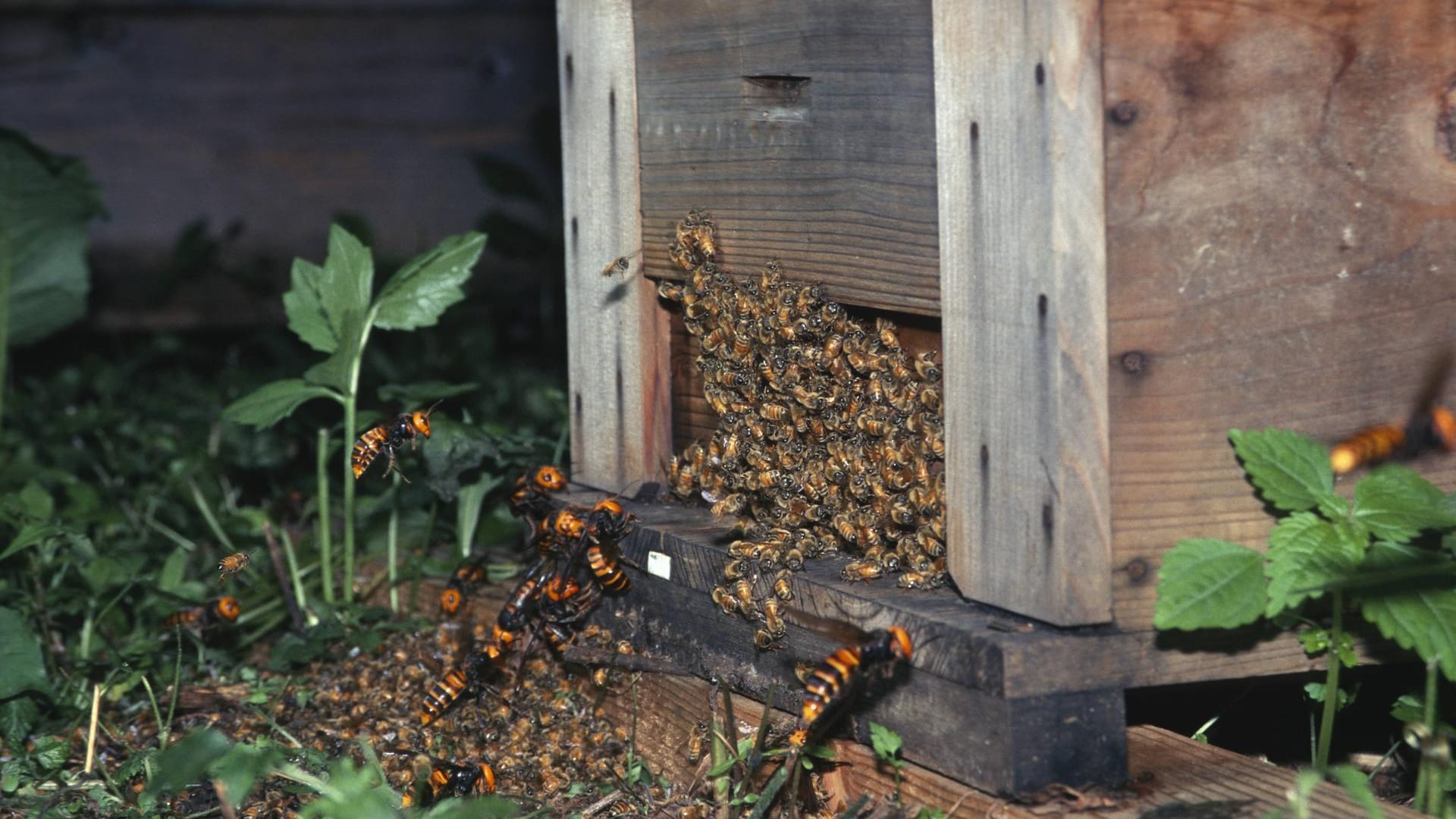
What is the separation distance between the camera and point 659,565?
2791 millimetres

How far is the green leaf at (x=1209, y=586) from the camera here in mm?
2025

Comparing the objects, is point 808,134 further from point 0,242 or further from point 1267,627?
point 0,242

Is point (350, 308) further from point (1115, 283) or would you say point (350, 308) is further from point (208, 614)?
point (1115, 283)

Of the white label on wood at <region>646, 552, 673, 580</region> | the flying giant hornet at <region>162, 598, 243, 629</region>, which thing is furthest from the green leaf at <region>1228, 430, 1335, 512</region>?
the flying giant hornet at <region>162, 598, 243, 629</region>

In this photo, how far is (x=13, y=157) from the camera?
4.69 m

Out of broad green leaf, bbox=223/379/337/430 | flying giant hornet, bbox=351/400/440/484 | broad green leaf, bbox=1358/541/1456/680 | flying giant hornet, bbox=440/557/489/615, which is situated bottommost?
flying giant hornet, bbox=440/557/489/615

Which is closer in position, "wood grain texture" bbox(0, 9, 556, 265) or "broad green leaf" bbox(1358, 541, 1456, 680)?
"broad green leaf" bbox(1358, 541, 1456, 680)

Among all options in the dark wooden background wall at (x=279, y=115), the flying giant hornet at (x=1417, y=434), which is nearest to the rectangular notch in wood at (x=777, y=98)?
the flying giant hornet at (x=1417, y=434)

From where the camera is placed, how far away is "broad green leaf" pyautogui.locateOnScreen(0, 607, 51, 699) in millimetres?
2926

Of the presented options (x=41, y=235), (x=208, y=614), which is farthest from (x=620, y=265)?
(x=41, y=235)

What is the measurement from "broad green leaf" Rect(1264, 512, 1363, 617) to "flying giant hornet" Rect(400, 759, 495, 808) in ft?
4.20

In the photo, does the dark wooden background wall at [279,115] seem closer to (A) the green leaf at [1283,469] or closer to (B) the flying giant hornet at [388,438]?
(B) the flying giant hornet at [388,438]

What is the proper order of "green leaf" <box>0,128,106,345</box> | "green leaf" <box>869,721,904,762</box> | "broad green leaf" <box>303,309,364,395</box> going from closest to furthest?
"green leaf" <box>869,721,904,762</box>, "broad green leaf" <box>303,309,364,395</box>, "green leaf" <box>0,128,106,345</box>

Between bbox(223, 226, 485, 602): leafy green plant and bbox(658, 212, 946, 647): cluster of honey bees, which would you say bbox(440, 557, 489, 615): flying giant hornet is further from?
bbox(658, 212, 946, 647): cluster of honey bees
